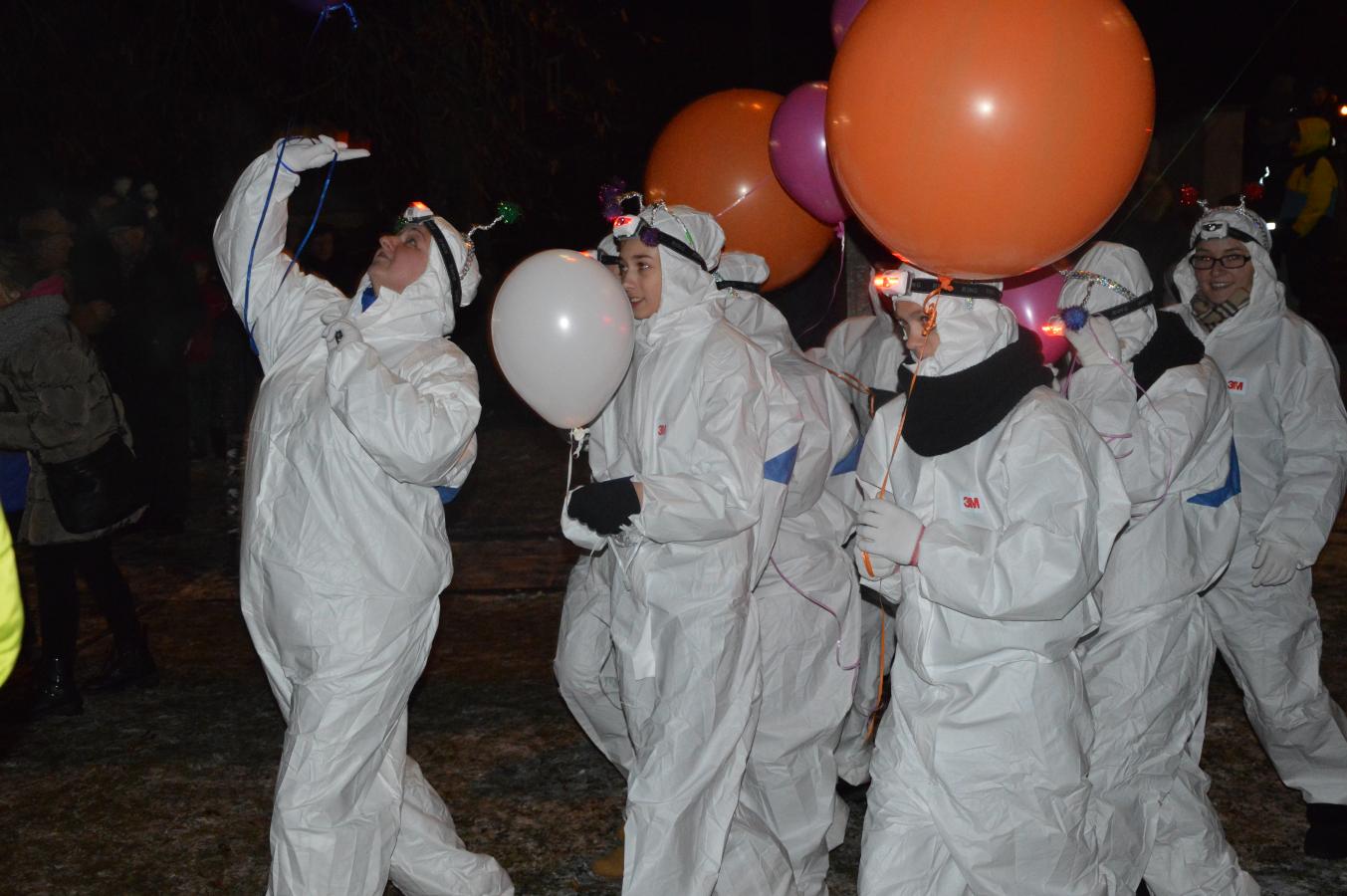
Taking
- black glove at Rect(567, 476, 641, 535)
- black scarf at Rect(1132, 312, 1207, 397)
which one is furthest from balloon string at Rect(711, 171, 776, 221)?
black glove at Rect(567, 476, 641, 535)

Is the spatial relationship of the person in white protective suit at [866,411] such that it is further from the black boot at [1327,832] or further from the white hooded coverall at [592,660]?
the black boot at [1327,832]

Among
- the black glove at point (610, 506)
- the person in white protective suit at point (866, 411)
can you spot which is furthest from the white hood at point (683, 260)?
the person in white protective suit at point (866, 411)

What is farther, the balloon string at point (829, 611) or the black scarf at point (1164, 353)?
the balloon string at point (829, 611)

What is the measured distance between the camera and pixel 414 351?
359 centimetres

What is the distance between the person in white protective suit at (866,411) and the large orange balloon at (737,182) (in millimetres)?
387

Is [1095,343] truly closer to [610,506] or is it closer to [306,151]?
[610,506]

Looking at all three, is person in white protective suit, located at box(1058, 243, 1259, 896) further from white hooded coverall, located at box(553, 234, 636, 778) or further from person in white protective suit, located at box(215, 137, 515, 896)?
person in white protective suit, located at box(215, 137, 515, 896)

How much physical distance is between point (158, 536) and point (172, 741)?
3.74 meters

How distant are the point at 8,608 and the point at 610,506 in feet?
6.15

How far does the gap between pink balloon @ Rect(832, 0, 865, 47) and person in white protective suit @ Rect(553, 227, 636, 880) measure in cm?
125

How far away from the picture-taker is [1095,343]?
372cm

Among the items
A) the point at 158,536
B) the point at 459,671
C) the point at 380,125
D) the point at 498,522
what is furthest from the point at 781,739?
the point at 380,125

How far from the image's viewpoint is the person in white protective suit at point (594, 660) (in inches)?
162

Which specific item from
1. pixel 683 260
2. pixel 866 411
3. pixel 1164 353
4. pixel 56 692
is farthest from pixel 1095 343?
pixel 56 692
